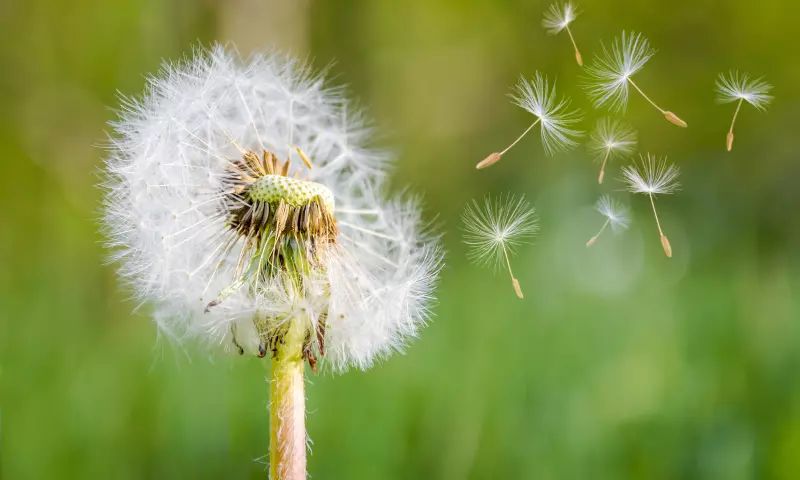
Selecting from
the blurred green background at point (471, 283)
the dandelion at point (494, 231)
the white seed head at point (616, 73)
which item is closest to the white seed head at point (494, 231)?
the dandelion at point (494, 231)

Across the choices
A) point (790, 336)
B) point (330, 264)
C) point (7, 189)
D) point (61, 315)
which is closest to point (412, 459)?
point (330, 264)

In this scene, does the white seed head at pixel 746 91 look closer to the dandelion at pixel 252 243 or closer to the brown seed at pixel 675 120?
the brown seed at pixel 675 120

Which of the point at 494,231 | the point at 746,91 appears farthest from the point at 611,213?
the point at 746,91

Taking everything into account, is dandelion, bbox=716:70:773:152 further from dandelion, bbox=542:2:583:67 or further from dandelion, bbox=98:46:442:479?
dandelion, bbox=98:46:442:479

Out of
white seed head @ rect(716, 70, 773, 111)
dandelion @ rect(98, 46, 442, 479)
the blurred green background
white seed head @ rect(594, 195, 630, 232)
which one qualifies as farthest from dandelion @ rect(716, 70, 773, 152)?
the blurred green background

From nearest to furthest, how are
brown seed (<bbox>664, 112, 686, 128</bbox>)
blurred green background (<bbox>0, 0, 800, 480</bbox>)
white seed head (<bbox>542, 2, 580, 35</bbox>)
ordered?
brown seed (<bbox>664, 112, 686, 128</bbox>) < white seed head (<bbox>542, 2, 580, 35</bbox>) < blurred green background (<bbox>0, 0, 800, 480</bbox>)

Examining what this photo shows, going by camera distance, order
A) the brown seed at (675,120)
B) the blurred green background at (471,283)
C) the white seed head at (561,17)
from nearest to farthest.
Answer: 1. the brown seed at (675,120)
2. the white seed head at (561,17)
3. the blurred green background at (471,283)

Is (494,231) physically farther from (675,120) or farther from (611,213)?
(675,120)
